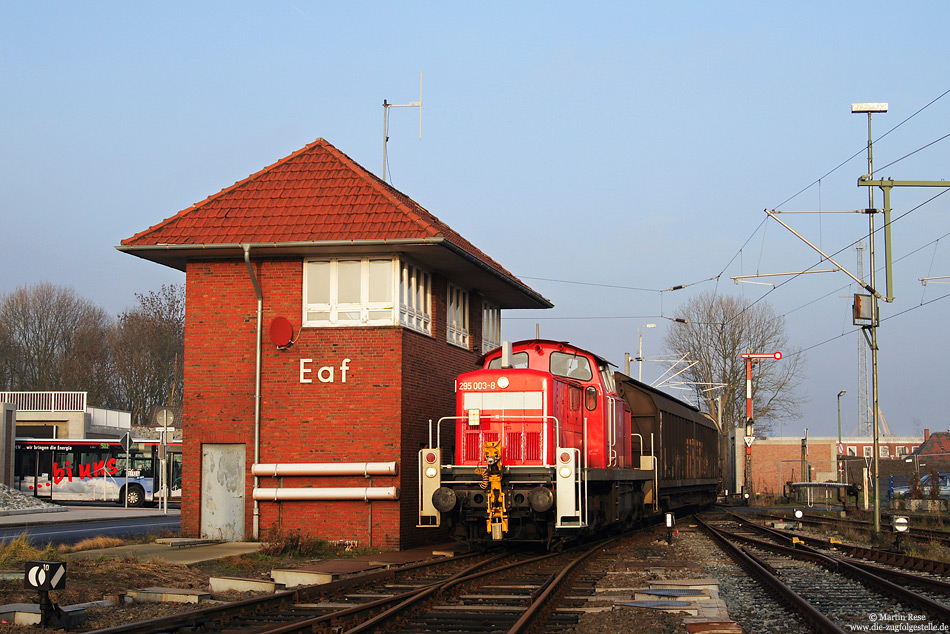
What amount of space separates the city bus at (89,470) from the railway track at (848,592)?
29.4m

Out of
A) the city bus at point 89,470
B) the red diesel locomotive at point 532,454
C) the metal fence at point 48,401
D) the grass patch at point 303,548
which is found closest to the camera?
the red diesel locomotive at point 532,454

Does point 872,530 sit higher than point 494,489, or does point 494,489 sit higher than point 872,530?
point 494,489

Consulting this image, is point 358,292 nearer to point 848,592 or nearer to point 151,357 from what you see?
point 848,592

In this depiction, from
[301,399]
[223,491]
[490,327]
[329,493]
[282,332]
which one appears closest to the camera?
[329,493]

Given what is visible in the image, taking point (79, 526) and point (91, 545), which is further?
point (79, 526)

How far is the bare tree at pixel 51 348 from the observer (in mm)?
62250

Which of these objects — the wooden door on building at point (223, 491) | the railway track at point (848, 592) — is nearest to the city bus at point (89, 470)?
the wooden door on building at point (223, 491)

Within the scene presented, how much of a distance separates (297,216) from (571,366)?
6040 millimetres

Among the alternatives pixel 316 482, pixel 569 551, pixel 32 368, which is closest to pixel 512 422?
pixel 569 551

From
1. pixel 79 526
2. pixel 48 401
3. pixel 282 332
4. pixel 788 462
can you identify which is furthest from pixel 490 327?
pixel 788 462

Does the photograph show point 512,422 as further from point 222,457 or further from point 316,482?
point 222,457

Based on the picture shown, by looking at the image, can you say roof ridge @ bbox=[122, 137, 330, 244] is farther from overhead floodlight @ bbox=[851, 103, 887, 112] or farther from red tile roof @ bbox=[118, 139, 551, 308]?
overhead floodlight @ bbox=[851, 103, 887, 112]

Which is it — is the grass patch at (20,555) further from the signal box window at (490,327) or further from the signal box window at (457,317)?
the signal box window at (490,327)

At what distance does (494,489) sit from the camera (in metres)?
14.2
